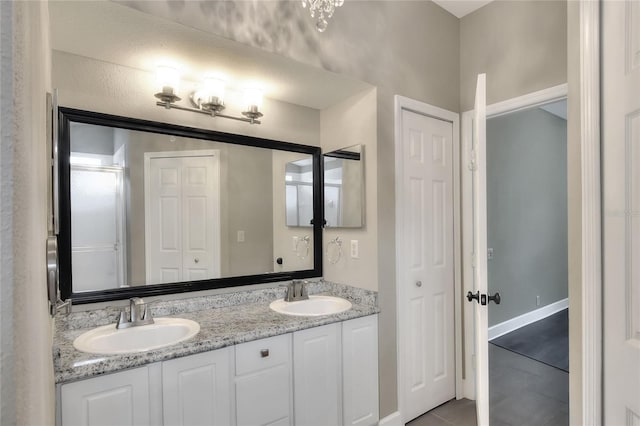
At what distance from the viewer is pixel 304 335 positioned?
1.79 metres

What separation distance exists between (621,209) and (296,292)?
169 cm

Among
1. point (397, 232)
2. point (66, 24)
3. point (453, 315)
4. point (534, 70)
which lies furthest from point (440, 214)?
point (66, 24)

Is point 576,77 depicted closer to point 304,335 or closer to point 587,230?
point 587,230

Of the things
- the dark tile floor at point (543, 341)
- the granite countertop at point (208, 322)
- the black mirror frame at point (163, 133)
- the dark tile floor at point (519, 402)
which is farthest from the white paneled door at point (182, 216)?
the dark tile floor at point (543, 341)

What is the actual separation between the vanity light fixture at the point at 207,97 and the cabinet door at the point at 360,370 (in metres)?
1.45

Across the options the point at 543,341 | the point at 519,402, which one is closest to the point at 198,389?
the point at 519,402

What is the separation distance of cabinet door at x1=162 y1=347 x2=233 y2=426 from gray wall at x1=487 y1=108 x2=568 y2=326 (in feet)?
10.3

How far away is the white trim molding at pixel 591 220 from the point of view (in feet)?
3.84

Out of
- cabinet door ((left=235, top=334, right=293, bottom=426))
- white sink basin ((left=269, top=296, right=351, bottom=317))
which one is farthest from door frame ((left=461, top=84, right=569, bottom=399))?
cabinet door ((left=235, top=334, right=293, bottom=426))

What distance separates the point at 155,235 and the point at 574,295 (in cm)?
201

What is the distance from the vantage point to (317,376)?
184cm

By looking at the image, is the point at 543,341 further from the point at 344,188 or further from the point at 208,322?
the point at 208,322

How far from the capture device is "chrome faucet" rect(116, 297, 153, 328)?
163 centimetres

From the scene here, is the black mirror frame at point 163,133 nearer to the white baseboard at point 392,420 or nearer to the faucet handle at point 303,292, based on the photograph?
the faucet handle at point 303,292
